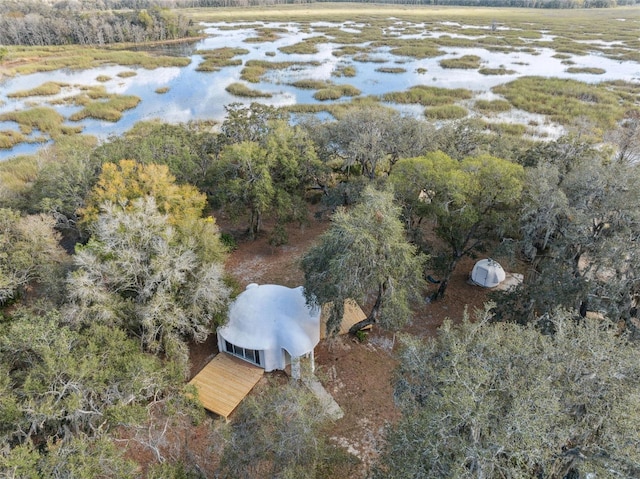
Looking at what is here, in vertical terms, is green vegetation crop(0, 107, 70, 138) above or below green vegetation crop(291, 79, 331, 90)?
below

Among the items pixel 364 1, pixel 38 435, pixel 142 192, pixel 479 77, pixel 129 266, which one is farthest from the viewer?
pixel 364 1

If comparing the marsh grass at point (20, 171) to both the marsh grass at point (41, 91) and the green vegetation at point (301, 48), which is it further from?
the green vegetation at point (301, 48)

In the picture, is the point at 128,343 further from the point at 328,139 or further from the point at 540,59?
the point at 540,59

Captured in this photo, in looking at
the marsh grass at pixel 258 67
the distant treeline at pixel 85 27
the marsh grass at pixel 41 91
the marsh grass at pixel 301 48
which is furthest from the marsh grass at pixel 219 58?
the marsh grass at pixel 41 91

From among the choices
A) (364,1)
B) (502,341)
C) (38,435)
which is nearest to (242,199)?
(38,435)

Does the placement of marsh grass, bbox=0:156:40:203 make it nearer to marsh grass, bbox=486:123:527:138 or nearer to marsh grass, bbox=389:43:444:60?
marsh grass, bbox=486:123:527:138

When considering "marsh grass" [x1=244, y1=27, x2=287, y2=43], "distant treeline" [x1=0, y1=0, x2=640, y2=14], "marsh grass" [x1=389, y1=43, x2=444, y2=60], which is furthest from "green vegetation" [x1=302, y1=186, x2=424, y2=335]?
"distant treeline" [x1=0, y1=0, x2=640, y2=14]
